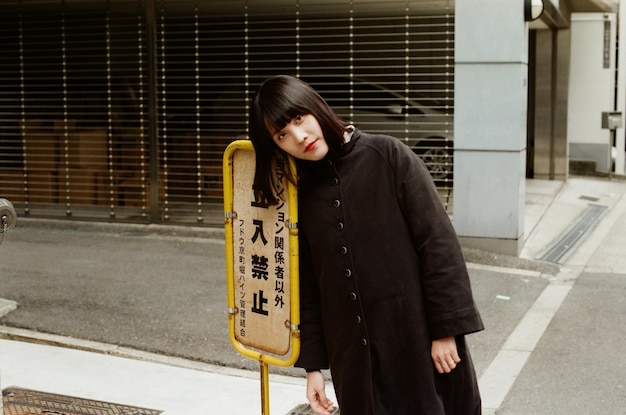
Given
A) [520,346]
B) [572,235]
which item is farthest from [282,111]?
[572,235]

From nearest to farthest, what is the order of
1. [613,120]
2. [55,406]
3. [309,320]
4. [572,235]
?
1. [309,320]
2. [55,406]
3. [572,235]
4. [613,120]

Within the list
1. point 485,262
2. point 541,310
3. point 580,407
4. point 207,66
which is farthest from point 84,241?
point 580,407

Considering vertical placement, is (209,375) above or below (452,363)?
below

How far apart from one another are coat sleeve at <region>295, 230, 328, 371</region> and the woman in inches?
5.6

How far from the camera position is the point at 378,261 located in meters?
3.23

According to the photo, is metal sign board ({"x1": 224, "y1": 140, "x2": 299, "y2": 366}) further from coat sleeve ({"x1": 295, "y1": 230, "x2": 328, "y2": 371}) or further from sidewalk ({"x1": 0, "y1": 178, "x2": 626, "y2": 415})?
sidewalk ({"x1": 0, "y1": 178, "x2": 626, "y2": 415})

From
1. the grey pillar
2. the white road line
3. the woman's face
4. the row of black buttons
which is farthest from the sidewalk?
the woman's face

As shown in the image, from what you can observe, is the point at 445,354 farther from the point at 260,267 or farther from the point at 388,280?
the point at 260,267

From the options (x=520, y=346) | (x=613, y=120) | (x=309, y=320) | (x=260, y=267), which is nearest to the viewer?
(x=309, y=320)

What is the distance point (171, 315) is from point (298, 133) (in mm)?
4747

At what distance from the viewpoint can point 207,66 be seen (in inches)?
469

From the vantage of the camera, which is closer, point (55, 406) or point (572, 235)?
point (55, 406)

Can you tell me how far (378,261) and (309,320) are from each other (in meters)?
0.48

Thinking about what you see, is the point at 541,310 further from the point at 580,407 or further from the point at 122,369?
the point at 122,369
